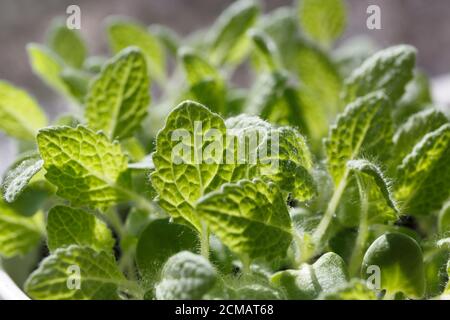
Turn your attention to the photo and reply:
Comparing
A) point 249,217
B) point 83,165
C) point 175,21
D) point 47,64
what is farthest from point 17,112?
point 175,21

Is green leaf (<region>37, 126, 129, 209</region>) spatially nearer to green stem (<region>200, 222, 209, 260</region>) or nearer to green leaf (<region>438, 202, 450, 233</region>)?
green stem (<region>200, 222, 209, 260</region>)

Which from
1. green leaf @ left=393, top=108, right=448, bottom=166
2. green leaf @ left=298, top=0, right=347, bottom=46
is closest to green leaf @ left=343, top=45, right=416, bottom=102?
green leaf @ left=393, top=108, right=448, bottom=166

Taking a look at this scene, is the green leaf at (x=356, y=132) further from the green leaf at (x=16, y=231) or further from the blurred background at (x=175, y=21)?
the blurred background at (x=175, y=21)

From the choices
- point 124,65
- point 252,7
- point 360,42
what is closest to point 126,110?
point 124,65

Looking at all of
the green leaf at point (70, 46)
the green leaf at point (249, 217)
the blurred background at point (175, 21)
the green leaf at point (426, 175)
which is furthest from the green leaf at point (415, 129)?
the blurred background at point (175, 21)

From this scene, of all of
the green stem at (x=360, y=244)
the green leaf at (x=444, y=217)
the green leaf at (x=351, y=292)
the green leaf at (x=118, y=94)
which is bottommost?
the green leaf at (x=351, y=292)

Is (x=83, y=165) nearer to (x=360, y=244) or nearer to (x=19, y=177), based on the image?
(x=19, y=177)
